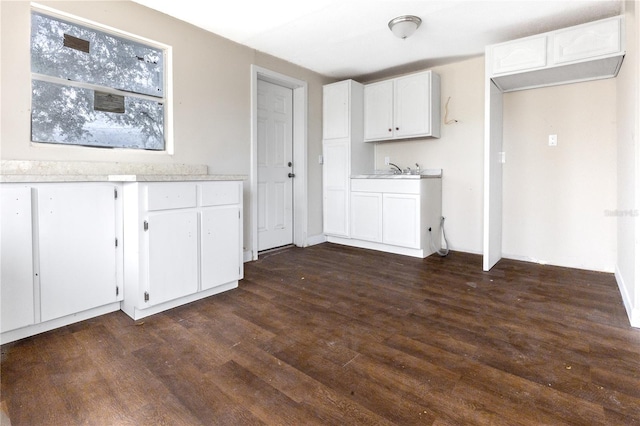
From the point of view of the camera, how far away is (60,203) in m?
1.98

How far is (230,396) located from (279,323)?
0.71 metres

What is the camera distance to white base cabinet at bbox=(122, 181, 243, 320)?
2133 mm

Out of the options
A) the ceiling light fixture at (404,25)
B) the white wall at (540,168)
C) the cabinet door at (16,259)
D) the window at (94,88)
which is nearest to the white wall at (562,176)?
the white wall at (540,168)

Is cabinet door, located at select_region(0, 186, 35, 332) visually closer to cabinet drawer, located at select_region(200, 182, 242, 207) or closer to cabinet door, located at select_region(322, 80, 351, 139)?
cabinet drawer, located at select_region(200, 182, 242, 207)

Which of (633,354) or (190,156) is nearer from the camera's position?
(633,354)

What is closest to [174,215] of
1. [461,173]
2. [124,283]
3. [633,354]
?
[124,283]

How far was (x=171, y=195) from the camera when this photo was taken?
7.39 ft

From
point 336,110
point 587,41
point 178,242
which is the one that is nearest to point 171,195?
point 178,242

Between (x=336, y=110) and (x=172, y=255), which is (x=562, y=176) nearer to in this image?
(x=336, y=110)

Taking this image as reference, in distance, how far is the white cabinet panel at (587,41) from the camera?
252cm

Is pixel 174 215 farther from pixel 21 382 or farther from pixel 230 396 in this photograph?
pixel 230 396

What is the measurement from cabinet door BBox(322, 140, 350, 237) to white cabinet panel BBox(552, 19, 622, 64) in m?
2.34

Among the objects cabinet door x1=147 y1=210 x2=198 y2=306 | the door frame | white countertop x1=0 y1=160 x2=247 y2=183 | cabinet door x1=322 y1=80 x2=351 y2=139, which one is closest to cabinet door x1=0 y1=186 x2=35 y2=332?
white countertop x1=0 y1=160 x2=247 y2=183

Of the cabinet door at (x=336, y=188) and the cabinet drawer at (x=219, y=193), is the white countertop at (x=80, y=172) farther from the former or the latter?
the cabinet door at (x=336, y=188)
